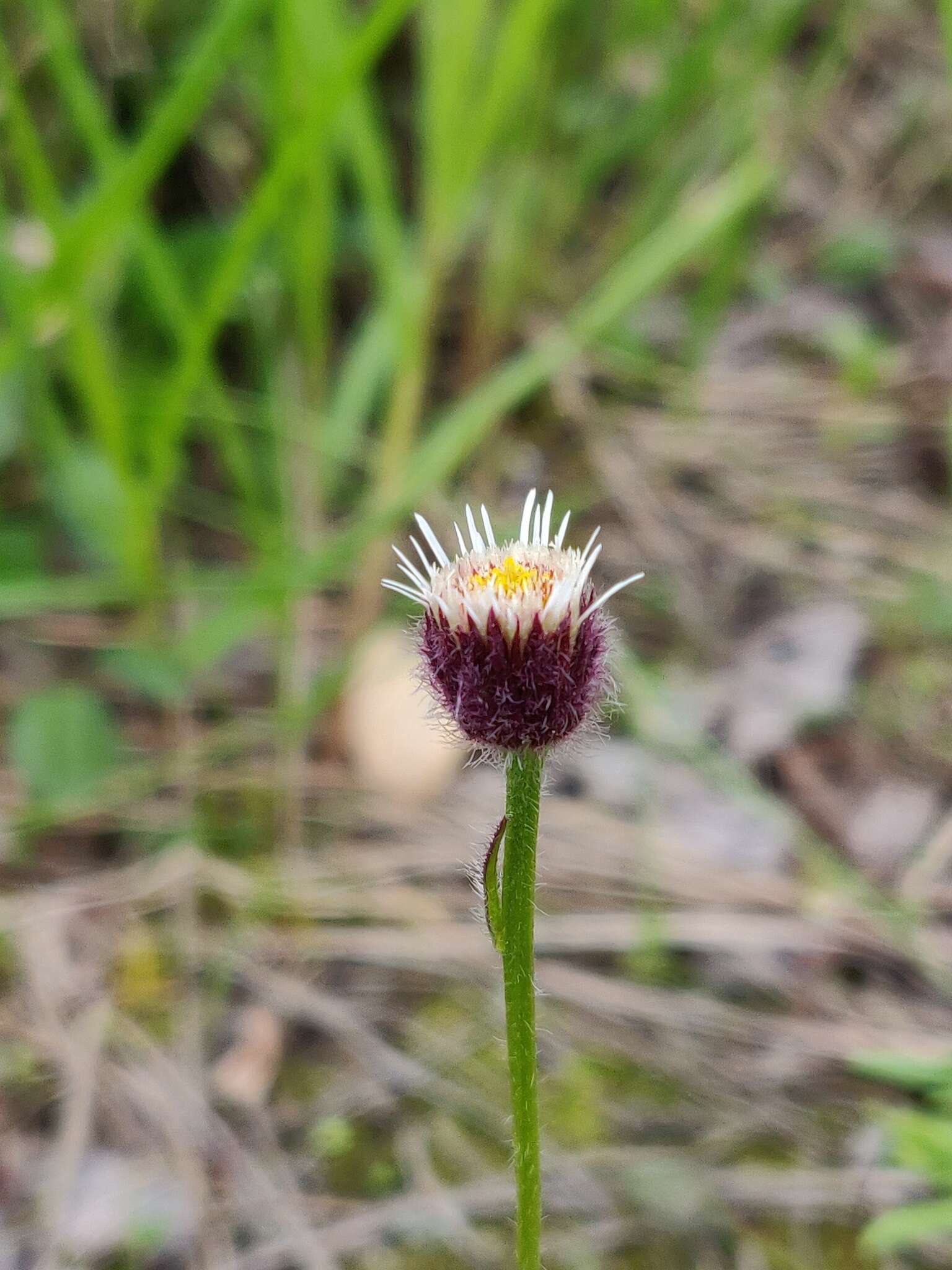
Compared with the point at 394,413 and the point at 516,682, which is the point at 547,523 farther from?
the point at 394,413

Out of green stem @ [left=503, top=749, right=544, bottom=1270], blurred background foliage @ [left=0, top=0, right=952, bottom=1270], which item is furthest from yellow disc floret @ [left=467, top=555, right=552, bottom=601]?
blurred background foliage @ [left=0, top=0, right=952, bottom=1270]

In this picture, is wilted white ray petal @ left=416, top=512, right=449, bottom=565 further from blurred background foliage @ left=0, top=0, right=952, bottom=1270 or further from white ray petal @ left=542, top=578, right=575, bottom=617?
blurred background foliage @ left=0, top=0, right=952, bottom=1270

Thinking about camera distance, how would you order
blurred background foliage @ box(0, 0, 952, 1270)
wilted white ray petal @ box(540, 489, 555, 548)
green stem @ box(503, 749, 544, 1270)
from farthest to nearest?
1. blurred background foliage @ box(0, 0, 952, 1270)
2. wilted white ray petal @ box(540, 489, 555, 548)
3. green stem @ box(503, 749, 544, 1270)

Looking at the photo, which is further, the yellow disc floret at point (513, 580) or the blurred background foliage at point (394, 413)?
the blurred background foliage at point (394, 413)

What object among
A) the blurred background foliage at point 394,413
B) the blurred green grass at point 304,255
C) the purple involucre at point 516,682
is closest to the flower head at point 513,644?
the purple involucre at point 516,682

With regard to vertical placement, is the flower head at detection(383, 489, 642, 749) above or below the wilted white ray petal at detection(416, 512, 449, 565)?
below

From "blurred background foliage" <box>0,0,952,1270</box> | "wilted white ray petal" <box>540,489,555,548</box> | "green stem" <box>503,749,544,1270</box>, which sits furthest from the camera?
"blurred background foliage" <box>0,0,952,1270</box>

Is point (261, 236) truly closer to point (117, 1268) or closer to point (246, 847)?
point (246, 847)

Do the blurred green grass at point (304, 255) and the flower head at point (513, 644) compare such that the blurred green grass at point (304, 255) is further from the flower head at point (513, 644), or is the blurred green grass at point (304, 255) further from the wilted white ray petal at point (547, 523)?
the flower head at point (513, 644)
